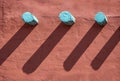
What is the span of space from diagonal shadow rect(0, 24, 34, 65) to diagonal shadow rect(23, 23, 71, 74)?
14.5 inches

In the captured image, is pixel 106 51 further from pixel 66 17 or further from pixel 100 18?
pixel 66 17

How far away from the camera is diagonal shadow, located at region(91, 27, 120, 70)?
7.86 meters

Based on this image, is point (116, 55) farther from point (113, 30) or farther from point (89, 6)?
point (89, 6)

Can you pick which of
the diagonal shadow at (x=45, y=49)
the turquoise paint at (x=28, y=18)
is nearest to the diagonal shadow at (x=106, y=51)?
the diagonal shadow at (x=45, y=49)

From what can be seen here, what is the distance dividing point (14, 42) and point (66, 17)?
3.50 feet

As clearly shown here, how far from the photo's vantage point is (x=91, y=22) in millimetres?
8008

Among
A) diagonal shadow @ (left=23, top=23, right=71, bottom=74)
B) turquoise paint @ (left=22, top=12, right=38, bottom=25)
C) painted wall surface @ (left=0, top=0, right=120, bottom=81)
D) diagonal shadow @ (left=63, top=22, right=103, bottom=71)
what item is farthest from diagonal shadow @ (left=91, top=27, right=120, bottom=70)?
turquoise paint @ (left=22, top=12, right=38, bottom=25)

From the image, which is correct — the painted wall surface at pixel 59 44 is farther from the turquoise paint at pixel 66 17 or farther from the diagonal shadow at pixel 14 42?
the turquoise paint at pixel 66 17

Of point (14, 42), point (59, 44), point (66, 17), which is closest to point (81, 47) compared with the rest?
point (59, 44)

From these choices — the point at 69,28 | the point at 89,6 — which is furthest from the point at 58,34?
the point at 89,6

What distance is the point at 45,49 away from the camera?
7.98 metres

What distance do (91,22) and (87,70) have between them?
879mm

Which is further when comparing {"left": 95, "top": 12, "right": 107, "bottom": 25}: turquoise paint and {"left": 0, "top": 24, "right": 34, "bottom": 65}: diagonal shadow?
{"left": 0, "top": 24, "right": 34, "bottom": 65}: diagonal shadow

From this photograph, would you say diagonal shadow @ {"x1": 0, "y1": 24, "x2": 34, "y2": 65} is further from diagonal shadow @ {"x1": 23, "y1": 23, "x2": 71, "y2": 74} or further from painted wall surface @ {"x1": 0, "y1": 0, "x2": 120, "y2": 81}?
diagonal shadow @ {"x1": 23, "y1": 23, "x2": 71, "y2": 74}
